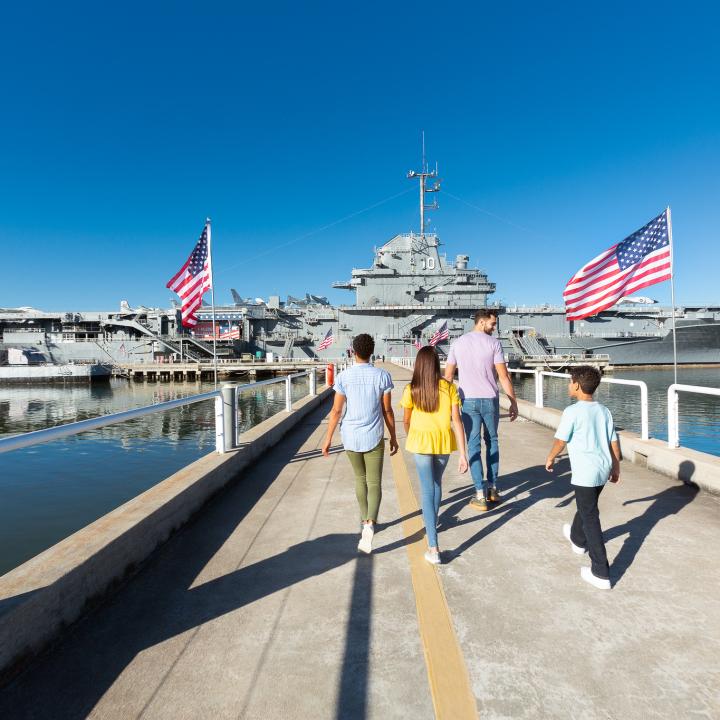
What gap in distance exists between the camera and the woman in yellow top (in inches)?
140

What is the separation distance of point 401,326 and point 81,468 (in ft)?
151

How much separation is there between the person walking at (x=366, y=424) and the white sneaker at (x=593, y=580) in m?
1.63

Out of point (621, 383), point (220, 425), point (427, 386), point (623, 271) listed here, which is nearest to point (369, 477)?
point (427, 386)

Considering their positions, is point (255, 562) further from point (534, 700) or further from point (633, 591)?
point (633, 591)

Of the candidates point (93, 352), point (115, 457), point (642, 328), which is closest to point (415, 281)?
point (642, 328)

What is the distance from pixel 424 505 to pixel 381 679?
1441 mm

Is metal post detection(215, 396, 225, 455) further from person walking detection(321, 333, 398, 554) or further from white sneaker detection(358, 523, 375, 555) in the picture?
white sneaker detection(358, 523, 375, 555)

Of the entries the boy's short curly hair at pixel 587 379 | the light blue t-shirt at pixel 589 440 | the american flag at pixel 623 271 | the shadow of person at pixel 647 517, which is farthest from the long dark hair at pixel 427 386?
the american flag at pixel 623 271

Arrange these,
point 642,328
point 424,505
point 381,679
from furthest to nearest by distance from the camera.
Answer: point 642,328 → point 424,505 → point 381,679

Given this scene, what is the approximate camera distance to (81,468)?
41.1 ft

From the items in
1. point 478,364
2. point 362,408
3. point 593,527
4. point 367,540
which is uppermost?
point 478,364

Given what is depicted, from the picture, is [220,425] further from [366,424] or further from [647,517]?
[647,517]

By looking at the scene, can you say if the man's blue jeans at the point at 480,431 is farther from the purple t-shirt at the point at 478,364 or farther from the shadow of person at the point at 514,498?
the shadow of person at the point at 514,498

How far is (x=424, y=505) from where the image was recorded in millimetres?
3617
